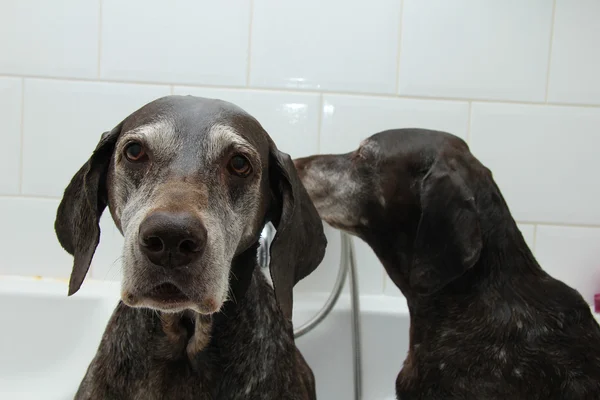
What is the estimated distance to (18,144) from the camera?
264 centimetres

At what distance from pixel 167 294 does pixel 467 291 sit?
0.92 m

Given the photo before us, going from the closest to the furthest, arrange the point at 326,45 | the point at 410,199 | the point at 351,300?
1. the point at 410,199
2. the point at 351,300
3. the point at 326,45

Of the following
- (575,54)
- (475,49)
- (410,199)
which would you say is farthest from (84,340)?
(575,54)

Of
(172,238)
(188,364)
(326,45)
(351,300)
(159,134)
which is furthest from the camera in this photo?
(326,45)

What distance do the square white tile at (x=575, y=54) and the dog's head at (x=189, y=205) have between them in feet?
5.16

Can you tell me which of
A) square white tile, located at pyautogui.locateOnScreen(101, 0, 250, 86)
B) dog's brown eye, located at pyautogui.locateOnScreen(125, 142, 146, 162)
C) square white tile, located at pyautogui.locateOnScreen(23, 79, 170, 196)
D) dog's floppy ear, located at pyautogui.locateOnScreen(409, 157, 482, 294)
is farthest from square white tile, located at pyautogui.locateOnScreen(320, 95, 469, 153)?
dog's brown eye, located at pyautogui.locateOnScreen(125, 142, 146, 162)

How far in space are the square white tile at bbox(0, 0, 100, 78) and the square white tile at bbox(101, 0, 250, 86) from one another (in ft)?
0.23

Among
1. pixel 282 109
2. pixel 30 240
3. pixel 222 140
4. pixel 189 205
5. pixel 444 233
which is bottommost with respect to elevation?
pixel 30 240

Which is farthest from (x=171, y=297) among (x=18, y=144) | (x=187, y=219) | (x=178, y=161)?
(x=18, y=144)

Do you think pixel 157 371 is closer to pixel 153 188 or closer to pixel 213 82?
pixel 153 188

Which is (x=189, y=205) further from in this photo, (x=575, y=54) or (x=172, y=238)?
(x=575, y=54)

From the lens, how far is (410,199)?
72.1 inches

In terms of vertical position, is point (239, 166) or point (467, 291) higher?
point (239, 166)

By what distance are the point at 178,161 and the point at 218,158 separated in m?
0.10
